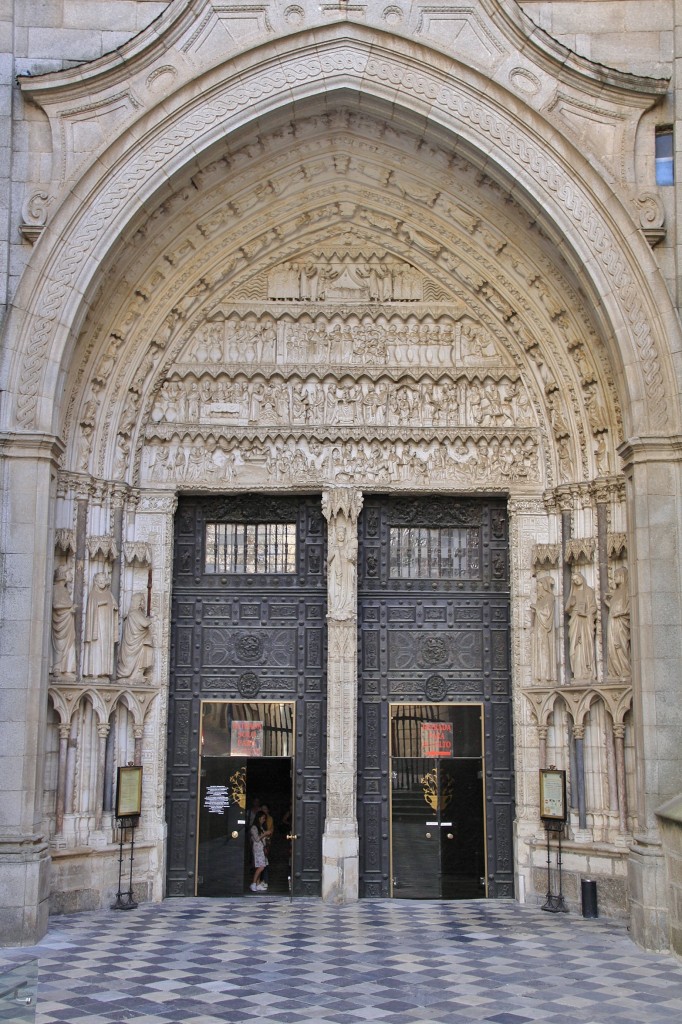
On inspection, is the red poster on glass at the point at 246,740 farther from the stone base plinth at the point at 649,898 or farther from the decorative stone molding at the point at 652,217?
the decorative stone molding at the point at 652,217

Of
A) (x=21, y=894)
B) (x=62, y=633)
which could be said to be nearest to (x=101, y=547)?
(x=62, y=633)

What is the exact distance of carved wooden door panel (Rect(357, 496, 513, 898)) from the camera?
12.9m

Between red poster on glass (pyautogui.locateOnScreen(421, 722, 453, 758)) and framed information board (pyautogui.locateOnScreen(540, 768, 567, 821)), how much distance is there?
1.24m

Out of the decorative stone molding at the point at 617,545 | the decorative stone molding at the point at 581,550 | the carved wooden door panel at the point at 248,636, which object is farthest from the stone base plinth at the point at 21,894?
the decorative stone molding at the point at 617,545

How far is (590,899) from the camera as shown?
1166 centimetres

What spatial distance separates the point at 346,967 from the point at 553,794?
12.1 ft

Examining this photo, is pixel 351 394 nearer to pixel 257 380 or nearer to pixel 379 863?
pixel 257 380

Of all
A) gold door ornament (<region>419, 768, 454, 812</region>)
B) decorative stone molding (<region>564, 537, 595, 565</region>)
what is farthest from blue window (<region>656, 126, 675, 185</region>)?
gold door ornament (<region>419, 768, 454, 812</region>)

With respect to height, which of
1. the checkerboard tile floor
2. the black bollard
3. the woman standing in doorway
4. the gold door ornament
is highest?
the gold door ornament

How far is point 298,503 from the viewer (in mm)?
13586

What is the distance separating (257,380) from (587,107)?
194 inches

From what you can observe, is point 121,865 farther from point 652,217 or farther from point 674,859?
point 652,217

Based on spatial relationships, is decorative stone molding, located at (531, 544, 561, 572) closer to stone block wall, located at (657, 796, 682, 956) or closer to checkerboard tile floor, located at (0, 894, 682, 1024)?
stone block wall, located at (657, 796, 682, 956)

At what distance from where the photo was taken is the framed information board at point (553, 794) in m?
12.1
